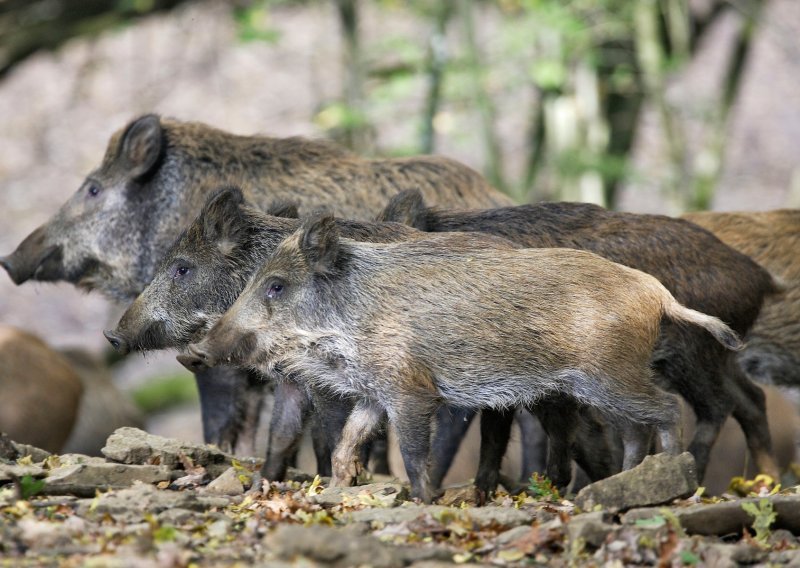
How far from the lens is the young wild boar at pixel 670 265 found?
6453mm

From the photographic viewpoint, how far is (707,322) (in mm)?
5715

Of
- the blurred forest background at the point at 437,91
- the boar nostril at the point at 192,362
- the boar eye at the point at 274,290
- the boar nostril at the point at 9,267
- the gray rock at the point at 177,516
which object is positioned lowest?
the gray rock at the point at 177,516

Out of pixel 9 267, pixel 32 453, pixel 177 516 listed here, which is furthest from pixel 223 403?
pixel 177 516

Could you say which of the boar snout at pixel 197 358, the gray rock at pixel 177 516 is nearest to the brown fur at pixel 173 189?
the boar snout at pixel 197 358

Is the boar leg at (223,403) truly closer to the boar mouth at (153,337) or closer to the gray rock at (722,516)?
the boar mouth at (153,337)

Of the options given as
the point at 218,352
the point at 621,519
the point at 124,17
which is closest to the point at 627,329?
the point at 621,519

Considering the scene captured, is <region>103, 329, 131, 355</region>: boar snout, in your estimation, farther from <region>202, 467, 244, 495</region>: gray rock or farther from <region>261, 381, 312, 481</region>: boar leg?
<region>202, 467, 244, 495</region>: gray rock

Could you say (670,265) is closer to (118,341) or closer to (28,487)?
(118,341)

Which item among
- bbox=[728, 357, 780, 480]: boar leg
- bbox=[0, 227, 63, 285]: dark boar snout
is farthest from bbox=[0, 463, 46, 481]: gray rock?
bbox=[728, 357, 780, 480]: boar leg

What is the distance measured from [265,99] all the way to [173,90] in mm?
1439

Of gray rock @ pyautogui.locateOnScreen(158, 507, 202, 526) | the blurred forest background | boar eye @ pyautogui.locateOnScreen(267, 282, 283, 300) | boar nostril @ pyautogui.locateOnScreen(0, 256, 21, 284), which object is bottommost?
gray rock @ pyautogui.locateOnScreen(158, 507, 202, 526)

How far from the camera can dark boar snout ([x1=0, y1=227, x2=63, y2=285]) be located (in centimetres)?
795

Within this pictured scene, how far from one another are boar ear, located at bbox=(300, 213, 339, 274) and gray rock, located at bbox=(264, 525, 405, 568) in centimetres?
193

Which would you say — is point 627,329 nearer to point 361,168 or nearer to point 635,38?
point 361,168
